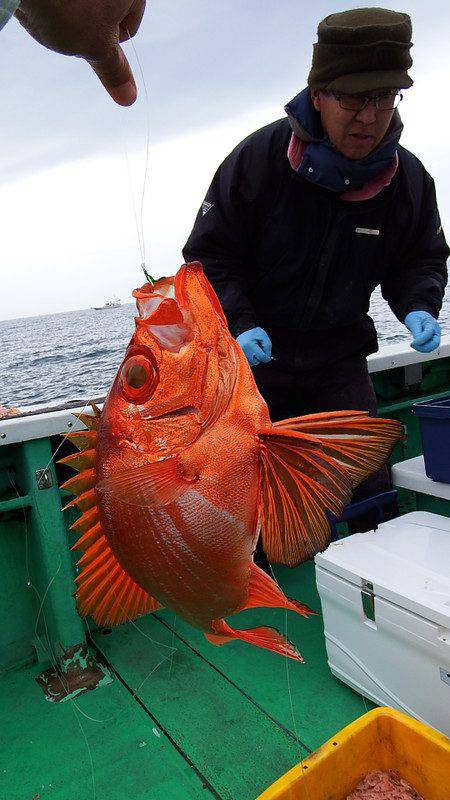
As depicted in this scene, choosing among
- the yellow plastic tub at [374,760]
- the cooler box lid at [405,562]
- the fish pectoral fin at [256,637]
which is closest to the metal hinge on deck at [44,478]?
the cooler box lid at [405,562]

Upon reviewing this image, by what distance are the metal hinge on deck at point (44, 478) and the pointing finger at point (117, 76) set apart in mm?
1991

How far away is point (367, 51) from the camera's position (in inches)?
83.6

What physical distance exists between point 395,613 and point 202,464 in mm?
1405

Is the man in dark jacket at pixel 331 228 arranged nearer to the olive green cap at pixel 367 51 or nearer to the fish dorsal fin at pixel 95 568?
the olive green cap at pixel 367 51

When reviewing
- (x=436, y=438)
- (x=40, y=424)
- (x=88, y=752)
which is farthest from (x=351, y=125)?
(x=88, y=752)

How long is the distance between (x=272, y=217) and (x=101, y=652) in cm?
223

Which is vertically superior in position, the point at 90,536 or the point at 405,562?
the point at 90,536

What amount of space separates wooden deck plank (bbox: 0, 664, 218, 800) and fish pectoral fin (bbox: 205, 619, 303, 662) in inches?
56.2

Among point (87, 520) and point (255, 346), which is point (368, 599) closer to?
point (255, 346)

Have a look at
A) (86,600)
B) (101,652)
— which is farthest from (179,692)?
(86,600)

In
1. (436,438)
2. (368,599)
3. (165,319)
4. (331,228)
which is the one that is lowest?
(368,599)

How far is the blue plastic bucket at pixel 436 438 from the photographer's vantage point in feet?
9.00

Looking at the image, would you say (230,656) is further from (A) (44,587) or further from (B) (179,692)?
(A) (44,587)

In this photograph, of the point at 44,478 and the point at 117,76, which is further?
the point at 44,478
